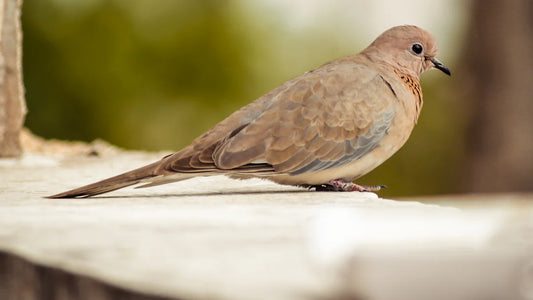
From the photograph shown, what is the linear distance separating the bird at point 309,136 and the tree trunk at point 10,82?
5.46 ft

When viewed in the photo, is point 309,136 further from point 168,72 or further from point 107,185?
point 168,72

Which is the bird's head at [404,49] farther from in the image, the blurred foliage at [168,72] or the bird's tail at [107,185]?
the blurred foliage at [168,72]

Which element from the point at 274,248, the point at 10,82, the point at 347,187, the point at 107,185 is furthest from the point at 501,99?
the point at 274,248

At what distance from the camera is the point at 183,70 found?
21.9 feet

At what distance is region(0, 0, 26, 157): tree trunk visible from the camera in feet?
13.9

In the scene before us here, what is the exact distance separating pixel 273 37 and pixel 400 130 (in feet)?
12.6

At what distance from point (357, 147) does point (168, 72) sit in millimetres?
3892

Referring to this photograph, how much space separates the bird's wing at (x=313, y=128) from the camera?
9.23 ft

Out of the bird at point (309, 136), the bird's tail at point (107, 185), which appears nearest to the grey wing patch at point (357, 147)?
the bird at point (309, 136)

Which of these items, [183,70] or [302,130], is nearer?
[302,130]

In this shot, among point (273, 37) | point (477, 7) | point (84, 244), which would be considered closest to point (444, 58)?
point (477, 7)

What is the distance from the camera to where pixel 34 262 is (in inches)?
61.7

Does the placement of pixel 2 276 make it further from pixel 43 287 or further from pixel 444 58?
pixel 444 58

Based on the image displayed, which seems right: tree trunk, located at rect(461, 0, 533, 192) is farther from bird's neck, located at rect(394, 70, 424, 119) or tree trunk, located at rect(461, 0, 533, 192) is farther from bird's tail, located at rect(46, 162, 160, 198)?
bird's tail, located at rect(46, 162, 160, 198)
